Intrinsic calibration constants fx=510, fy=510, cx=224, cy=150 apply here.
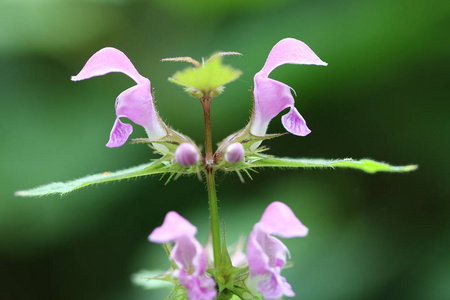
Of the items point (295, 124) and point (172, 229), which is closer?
point (172, 229)

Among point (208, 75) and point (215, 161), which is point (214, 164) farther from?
point (208, 75)

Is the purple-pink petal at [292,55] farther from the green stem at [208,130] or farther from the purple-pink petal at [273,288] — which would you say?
the purple-pink petal at [273,288]

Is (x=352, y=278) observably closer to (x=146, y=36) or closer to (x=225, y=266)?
(x=225, y=266)

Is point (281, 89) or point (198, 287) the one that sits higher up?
point (281, 89)

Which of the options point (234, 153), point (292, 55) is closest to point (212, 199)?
point (234, 153)

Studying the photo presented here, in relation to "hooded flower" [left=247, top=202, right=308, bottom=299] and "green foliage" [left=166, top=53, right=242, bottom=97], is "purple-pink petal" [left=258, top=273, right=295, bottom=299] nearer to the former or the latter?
"hooded flower" [left=247, top=202, right=308, bottom=299]

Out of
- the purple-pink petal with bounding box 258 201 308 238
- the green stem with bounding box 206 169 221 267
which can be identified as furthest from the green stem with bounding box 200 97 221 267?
the purple-pink petal with bounding box 258 201 308 238

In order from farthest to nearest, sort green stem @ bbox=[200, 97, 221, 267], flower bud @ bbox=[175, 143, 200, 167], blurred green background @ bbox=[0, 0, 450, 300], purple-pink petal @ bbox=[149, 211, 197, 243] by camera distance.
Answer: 1. blurred green background @ bbox=[0, 0, 450, 300]
2. green stem @ bbox=[200, 97, 221, 267]
3. flower bud @ bbox=[175, 143, 200, 167]
4. purple-pink petal @ bbox=[149, 211, 197, 243]
